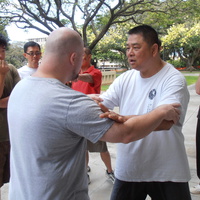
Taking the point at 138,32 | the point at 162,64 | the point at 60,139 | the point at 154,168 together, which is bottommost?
the point at 154,168

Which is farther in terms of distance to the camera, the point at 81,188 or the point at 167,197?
the point at 167,197

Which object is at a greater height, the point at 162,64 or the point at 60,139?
the point at 162,64

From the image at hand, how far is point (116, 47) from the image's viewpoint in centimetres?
2641

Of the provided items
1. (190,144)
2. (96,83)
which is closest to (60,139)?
(96,83)

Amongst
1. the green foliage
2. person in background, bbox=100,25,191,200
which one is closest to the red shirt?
person in background, bbox=100,25,191,200

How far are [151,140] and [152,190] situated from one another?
0.41 metres

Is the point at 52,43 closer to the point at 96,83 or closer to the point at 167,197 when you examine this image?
the point at 167,197

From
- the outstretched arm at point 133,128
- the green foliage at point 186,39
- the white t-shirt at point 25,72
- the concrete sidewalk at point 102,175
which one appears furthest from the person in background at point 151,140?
the green foliage at point 186,39

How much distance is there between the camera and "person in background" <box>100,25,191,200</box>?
67.2 inches

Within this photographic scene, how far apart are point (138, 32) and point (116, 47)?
82.4 feet

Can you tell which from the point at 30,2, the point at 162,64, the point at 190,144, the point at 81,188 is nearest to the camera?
the point at 81,188

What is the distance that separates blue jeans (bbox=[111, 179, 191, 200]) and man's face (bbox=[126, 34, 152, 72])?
0.86m

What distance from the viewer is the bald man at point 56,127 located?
1.11 metres

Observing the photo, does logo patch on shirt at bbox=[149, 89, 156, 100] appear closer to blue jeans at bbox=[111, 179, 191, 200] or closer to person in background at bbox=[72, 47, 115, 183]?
blue jeans at bbox=[111, 179, 191, 200]
